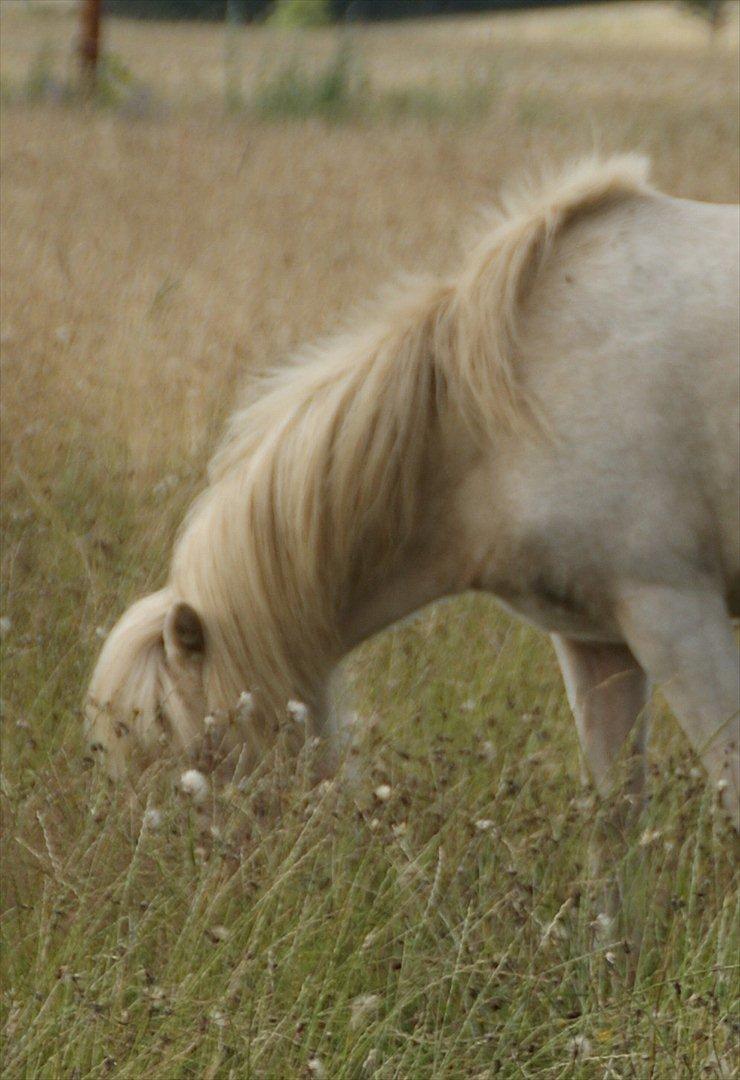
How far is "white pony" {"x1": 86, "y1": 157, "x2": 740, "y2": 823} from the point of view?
2867 millimetres

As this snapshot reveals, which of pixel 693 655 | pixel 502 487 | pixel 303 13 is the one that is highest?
pixel 303 13

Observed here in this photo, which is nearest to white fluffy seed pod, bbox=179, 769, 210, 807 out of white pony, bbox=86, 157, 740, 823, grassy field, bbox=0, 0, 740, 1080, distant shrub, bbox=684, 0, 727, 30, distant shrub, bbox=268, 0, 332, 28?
grassy field, bbox=0, 0, 740, 1080

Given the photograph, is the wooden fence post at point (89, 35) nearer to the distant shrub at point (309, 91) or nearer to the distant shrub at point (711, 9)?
the distant shrub at point (309, 91)

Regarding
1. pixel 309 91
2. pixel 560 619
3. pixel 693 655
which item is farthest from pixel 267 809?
pixel 309 91

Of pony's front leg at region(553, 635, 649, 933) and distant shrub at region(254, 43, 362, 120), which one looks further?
distant shrub at region(254, 43, 362, 120)

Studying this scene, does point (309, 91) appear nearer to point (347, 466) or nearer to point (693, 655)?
point (347, 466)

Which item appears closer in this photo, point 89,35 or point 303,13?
point 89,35

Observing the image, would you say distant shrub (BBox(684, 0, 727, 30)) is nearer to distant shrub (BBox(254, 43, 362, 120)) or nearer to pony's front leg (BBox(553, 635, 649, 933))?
Result: distant shrub (BBox(254, 43, 362, 120))

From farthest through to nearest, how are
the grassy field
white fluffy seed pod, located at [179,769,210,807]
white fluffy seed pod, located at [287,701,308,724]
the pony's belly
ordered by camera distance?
the pony's belly, white fluffy seed pod, located at [287,701,308,724], white fluffy seed pod, located at [179,769,210,807], the grassy field

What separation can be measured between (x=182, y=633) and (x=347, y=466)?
0.48 meters

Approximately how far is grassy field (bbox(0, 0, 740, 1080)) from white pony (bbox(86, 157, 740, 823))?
23cm

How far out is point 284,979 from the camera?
228 centimetres

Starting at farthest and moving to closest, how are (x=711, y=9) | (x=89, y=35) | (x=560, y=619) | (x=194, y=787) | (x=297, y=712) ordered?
(x=711, y=9), (x=89, y=35), (x=560, y=619), (x=297, y=712), (x=194, y=787)

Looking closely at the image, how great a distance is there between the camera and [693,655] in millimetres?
2850
